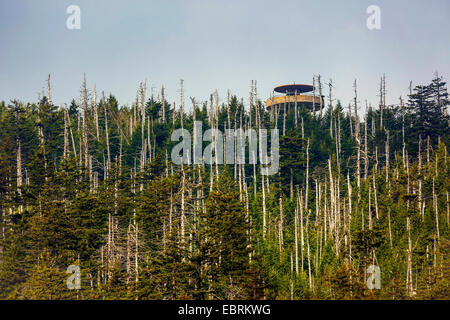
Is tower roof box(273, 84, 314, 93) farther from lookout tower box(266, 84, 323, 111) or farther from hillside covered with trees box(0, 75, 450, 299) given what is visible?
hillside covered with trees box(0, 75, 450, 299)

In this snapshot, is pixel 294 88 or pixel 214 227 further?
pixel 294 88

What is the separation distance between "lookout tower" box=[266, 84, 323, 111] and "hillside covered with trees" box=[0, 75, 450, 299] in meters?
12.3

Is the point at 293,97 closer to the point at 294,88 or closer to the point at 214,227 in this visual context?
the point at 294,88

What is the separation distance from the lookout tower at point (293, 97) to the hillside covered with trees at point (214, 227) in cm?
1231

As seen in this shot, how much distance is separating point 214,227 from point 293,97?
149 feet

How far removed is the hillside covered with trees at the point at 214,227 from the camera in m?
29.3

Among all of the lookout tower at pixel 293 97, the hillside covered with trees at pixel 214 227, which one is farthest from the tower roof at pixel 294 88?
the hillside covered with trees at pixel 214 227

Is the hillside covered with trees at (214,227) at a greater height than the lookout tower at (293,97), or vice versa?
the lookout tower at (293,97)

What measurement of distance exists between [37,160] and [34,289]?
1404 centimetres

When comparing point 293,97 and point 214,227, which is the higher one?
point 293,97

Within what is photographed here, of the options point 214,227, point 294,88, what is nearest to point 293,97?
point 294,88

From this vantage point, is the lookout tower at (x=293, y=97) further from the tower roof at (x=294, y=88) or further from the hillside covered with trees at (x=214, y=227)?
the hillside covered with trees at (x=214, y=227)

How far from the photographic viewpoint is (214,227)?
103 ft
